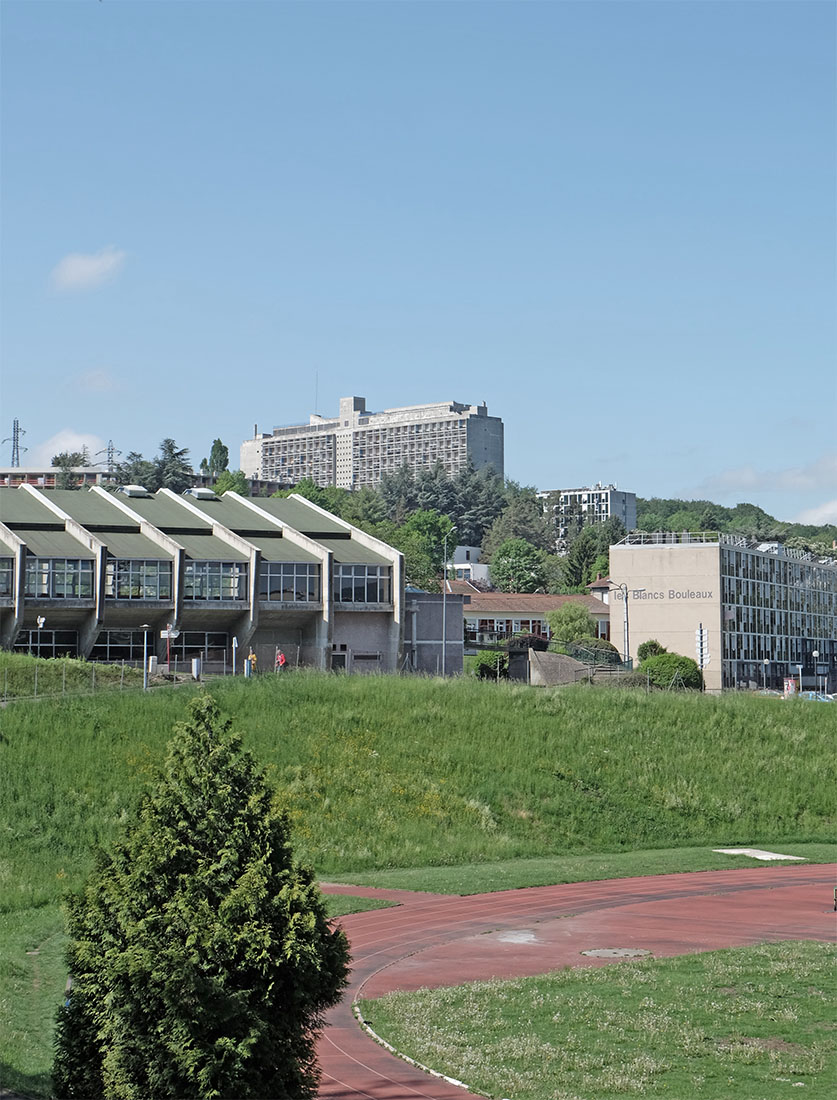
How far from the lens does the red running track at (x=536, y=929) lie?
18672mm

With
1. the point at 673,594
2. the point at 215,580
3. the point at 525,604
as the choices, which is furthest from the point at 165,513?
the point at 525,604

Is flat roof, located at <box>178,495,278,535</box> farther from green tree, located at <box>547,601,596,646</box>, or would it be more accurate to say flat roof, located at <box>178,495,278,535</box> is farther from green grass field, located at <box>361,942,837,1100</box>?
green grass field, located at <box>361,942,837,1100</box>

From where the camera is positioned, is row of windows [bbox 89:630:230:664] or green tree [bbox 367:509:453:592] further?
green tree [bbox 367:509:453:592]

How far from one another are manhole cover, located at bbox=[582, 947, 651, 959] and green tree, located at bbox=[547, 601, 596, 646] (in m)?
69.1

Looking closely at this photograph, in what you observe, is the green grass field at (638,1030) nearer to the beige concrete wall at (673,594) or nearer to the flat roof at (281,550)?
the flat roof at (281,550)

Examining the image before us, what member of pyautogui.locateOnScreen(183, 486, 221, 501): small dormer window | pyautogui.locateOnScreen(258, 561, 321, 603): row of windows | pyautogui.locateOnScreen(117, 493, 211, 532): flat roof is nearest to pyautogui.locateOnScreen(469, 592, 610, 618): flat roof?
pyautogui.locateOnScreen(183, 486, 221, 501): small dormer window

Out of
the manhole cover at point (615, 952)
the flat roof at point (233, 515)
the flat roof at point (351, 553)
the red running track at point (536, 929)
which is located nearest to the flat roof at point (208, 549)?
the flat roof at point (233, 515)

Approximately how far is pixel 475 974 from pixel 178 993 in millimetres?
12041

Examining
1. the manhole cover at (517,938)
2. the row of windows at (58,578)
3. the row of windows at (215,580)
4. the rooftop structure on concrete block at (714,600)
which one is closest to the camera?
the manhole cover at (517,938)

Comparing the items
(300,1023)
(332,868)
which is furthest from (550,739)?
(300,1023)

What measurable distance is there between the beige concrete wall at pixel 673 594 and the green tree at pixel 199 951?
268 ft

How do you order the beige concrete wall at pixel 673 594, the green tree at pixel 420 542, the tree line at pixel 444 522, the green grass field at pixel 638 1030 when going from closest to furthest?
the green grass field at pixel 638 1030
the beige concrete wall at pixel 673 594
the green tree at pixel 420 542
the tree line at pixel 444 522

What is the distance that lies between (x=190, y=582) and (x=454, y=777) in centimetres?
2924

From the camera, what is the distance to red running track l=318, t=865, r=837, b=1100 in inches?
735
